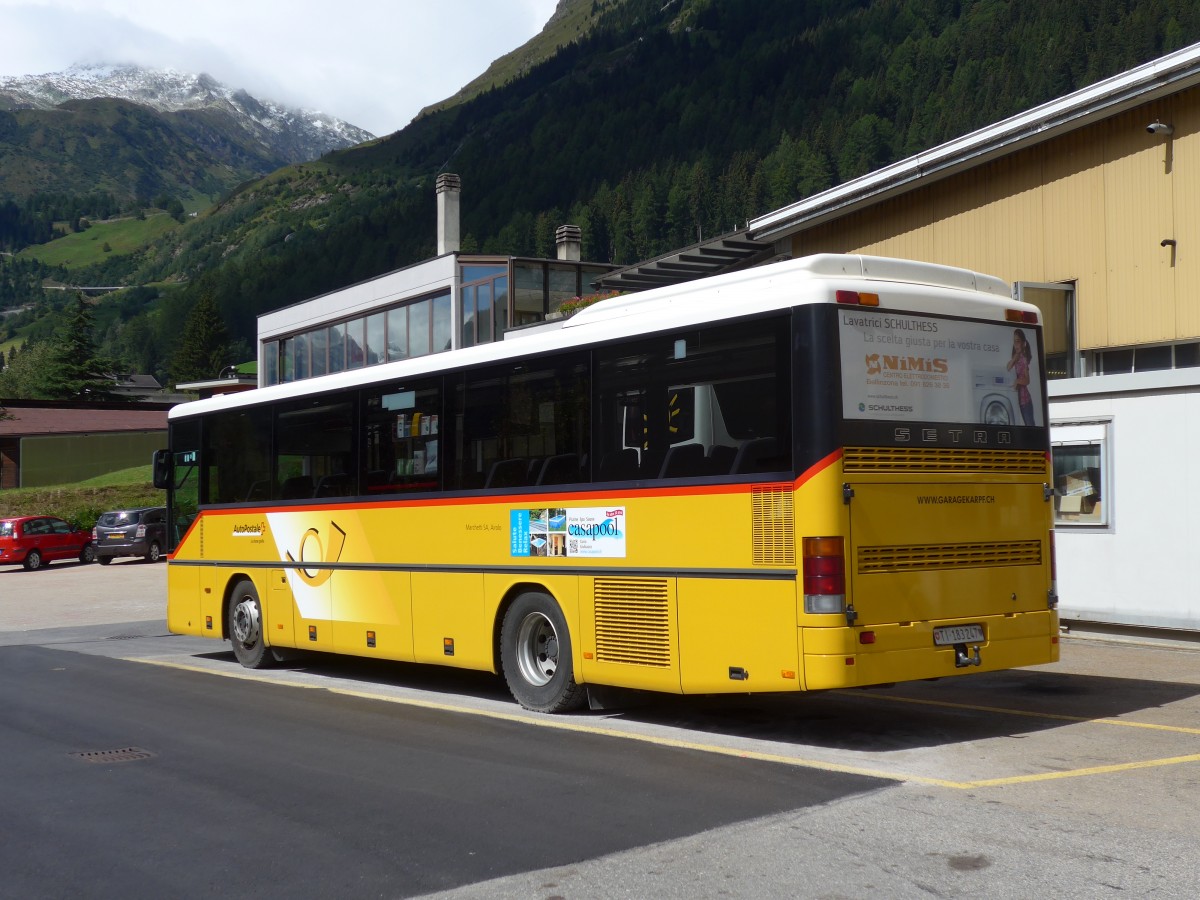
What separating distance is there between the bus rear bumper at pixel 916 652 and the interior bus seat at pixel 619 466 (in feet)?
6.85

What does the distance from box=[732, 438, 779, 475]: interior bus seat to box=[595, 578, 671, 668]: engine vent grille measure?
1.11 meters

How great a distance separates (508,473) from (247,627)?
18.0 ft

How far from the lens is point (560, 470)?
10961 mm

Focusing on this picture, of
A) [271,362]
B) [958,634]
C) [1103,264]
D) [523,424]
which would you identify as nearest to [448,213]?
[271,362]

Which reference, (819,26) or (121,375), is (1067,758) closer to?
(121,375)

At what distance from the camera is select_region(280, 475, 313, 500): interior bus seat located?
14367 millimetres

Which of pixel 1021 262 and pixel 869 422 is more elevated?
pixel 1021 262

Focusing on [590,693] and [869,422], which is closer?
[869,422]

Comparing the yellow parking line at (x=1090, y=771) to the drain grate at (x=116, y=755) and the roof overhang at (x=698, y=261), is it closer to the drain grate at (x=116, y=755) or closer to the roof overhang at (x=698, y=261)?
the drain grate at (x=116, y=755)

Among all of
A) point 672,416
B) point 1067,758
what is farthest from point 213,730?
point 1067,758

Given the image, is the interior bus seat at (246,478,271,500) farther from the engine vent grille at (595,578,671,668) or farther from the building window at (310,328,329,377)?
the building window at (310,328,329,377)

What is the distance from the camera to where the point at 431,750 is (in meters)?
9.44

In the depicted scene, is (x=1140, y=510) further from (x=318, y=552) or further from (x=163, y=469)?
(x=163, y=469)

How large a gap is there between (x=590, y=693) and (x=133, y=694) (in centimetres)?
487
